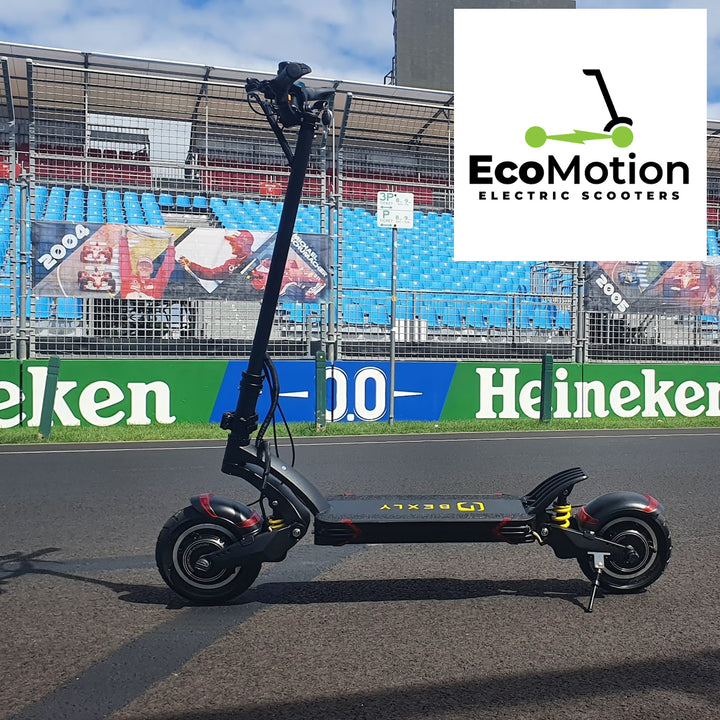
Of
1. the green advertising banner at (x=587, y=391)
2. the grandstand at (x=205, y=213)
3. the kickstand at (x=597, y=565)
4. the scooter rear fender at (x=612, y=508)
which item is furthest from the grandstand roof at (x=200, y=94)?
the kickstand at (x=597, y=565)

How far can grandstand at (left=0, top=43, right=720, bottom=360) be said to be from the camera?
47.3 ft

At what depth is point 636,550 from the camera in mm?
4543

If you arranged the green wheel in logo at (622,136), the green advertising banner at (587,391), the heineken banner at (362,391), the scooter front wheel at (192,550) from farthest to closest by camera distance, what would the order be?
the green wheel in logo at (622,136), the green advertising banner at (587,391), the heineken banner at (362,391), the scooter front wheel at (192,550)

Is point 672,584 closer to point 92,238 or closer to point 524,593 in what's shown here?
point 524,593

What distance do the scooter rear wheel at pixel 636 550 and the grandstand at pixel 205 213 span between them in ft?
36.0

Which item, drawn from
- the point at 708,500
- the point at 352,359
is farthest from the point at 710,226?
the point at 708,500

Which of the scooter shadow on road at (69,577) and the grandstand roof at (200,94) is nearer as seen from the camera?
the scooter shadow on road at (69,577)

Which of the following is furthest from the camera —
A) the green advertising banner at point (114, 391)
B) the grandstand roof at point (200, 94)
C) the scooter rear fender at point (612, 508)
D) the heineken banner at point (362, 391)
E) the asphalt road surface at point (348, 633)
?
the grandstand roof at point (200, 94)

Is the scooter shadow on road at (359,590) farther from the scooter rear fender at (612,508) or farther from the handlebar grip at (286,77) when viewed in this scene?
the handlebar grip at (286,77)

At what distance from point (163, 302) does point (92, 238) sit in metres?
1.57

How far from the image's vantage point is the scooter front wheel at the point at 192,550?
4.31 meters

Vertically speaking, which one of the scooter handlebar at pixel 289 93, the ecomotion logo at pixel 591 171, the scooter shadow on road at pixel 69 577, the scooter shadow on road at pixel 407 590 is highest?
the ecomotion logo at pixel 591 171

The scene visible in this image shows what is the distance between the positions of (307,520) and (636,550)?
1.74 m

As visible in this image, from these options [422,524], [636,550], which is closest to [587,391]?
[636,550]
